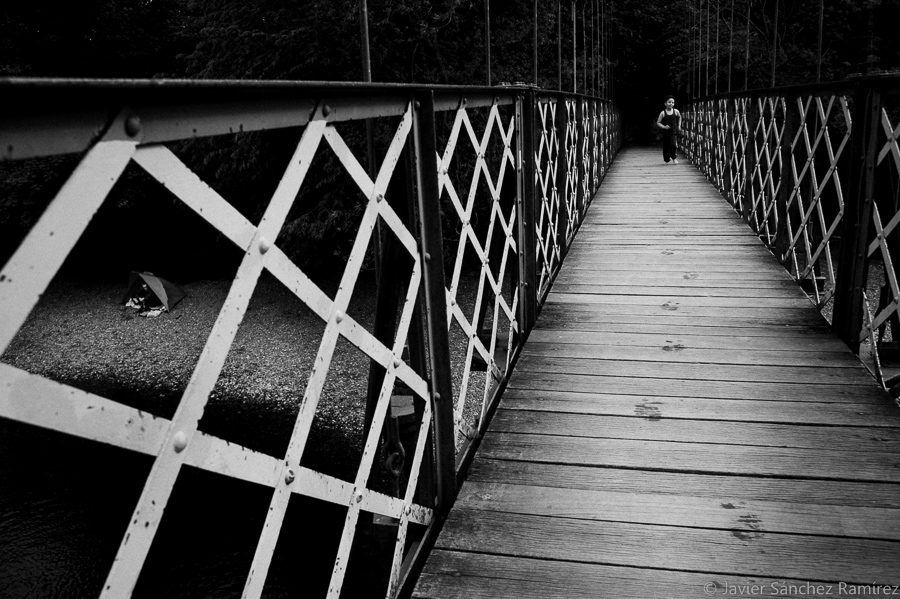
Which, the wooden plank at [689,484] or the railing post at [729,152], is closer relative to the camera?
the wooden plank at [689,484]

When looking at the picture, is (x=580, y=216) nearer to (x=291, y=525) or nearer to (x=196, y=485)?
(x=291, y=525)

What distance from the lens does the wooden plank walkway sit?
1434mm

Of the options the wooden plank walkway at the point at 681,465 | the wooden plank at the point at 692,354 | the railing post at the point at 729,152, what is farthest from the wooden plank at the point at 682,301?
the railing post at the point at 729,152

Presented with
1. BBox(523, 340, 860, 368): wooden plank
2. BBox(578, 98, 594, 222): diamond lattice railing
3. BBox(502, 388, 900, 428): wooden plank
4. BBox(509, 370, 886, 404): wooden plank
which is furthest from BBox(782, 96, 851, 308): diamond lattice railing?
BBox(578, 98, 594, 222): diamond lattice railing

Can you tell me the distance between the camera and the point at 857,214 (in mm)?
2408

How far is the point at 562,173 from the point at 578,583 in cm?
267

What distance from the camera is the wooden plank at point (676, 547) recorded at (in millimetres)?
1414

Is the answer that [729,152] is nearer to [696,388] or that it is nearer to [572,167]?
[572,167]

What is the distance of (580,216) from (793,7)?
1095 cm

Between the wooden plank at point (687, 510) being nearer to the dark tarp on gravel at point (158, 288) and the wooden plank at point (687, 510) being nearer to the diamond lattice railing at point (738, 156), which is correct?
the diamond lattice railing at point (738, 156)

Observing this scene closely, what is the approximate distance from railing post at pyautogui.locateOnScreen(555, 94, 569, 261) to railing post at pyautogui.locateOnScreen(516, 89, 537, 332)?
98cm

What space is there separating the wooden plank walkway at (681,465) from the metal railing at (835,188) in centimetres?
15

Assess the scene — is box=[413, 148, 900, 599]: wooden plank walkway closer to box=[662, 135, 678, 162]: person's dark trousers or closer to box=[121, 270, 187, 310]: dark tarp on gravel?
box=[662, 135, 678, 162]: person's dark trousers

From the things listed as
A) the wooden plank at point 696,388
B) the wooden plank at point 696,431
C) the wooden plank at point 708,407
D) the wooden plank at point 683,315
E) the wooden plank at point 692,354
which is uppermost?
the wooden plank at point 683,315
